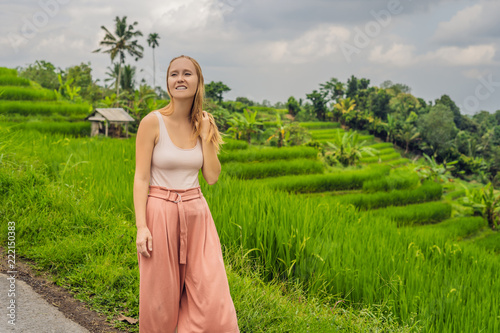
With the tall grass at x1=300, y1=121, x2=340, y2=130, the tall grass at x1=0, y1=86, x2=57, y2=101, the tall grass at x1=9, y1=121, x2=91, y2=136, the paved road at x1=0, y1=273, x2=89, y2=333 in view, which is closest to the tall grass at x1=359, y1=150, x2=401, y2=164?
the tall grass at x1=300, y1=121, x2=340, y2=130

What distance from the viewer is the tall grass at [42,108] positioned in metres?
→ 12.7

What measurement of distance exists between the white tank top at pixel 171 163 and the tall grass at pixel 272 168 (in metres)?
9.66

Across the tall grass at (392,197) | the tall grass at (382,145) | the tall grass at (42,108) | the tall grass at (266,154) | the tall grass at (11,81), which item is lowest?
the tall grass at (392,197)

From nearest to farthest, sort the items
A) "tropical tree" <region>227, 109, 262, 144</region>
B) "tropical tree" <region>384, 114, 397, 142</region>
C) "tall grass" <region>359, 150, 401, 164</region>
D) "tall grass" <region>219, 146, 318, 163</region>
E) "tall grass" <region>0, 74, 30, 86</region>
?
"tall grass" <region>219, 146, 318, 163</region>
"tall grass" <region>0, 74, 30, 86</region>
"tropical tree" <region>227, 109, 262, 144</region>
"tall grass" <region>359, 150, 401, 164</region>
"tropical tree" <region>384, 114, 397, 142</region>

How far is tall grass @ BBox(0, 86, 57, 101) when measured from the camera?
44.4 feet

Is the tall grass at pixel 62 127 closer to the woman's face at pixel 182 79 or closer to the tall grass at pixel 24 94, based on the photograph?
the tall grass at pixel 24 94

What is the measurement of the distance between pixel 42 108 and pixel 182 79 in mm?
13482

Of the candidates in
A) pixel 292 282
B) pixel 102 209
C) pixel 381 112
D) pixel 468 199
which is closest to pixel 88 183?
pixel 102 209

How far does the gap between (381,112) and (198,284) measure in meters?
43.7

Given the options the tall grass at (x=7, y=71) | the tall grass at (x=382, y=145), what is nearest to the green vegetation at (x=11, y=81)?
the tall grass at (x=7, y=71)

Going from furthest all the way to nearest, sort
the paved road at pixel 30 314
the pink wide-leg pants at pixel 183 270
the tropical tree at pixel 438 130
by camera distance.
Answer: the tropical tree at pixel 438 130 < the paved road at pixel 30 314 < the pink wide-leg pants at pixel 183 270

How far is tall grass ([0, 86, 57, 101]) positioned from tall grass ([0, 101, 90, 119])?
0.59 metres

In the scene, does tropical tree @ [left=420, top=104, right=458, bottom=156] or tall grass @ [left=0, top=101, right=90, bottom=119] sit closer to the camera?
tall grass @ [left=0, top=101, right=90, bottom=119]

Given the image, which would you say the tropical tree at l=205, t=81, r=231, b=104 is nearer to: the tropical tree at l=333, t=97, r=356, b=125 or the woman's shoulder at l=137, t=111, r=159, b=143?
the tropical tree at l=333, t=97, r=356, b=125
